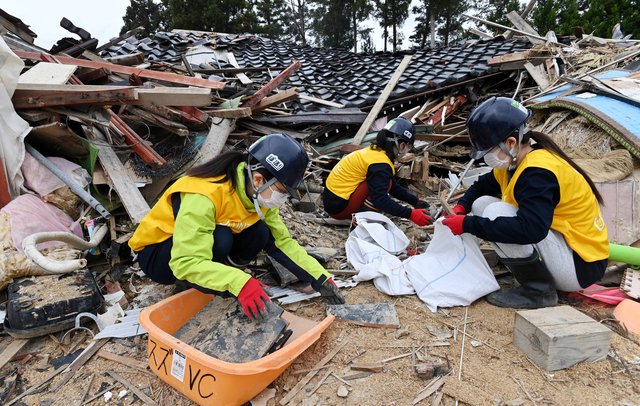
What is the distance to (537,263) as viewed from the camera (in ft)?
8.04

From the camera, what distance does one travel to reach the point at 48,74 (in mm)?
4156

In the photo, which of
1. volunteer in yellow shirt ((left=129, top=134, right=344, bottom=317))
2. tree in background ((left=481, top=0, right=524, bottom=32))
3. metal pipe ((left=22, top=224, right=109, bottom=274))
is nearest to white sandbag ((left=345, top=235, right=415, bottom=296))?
volunteer in yellow shirt ((left=129, top=134, right=344, bottom=317))

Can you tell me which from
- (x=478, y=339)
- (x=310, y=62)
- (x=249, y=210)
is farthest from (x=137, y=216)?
(x=310, y=62)

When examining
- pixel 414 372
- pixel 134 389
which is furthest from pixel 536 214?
pixel 134 389

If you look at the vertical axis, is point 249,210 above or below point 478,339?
above

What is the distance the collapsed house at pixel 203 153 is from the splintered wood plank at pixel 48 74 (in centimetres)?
3

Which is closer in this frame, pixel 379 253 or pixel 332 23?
pixel 379 253

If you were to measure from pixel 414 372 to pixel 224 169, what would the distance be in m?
1.64

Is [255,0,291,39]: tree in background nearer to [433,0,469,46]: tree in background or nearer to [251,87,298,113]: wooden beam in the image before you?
[433,0,469,46]: tree in background

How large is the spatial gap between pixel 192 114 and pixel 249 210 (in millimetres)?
2950

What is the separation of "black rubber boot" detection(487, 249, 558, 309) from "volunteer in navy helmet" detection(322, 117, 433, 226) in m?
1.31

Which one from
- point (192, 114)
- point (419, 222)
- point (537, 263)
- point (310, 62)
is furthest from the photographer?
point (310, 62)

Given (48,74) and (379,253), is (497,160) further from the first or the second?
(48,74)

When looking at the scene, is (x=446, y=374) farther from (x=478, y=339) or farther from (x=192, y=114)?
(x=192, y=114)
